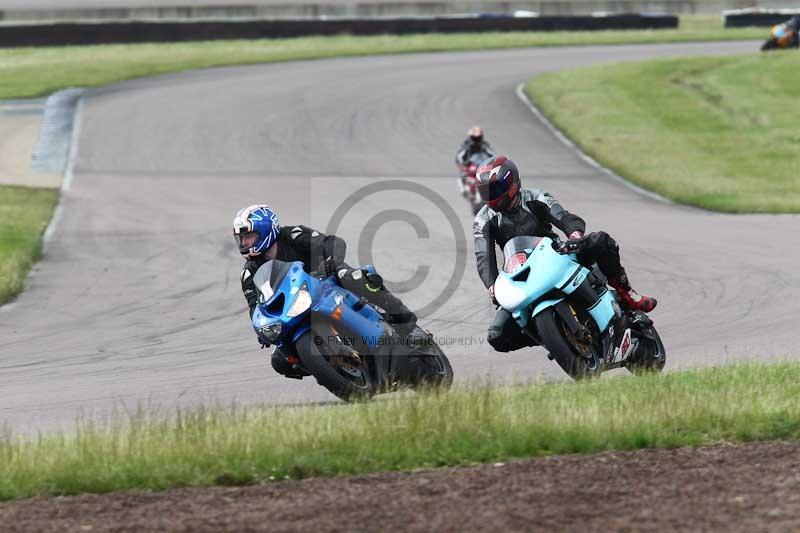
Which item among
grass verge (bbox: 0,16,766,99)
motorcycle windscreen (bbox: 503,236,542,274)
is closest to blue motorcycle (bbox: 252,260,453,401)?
motorcycle windscreen (bbox: 503,236,542,274)

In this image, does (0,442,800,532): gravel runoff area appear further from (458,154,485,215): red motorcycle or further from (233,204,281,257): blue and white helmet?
(458,154,485,215): red motorcycle

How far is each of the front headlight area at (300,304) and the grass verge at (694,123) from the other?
12971mm

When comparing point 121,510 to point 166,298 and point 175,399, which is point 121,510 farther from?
point 166,298

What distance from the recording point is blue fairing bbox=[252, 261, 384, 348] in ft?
28.4

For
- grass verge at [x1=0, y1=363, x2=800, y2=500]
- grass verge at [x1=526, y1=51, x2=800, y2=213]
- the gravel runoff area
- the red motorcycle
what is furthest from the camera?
grass verge at [x1=526, y1=51, x2=800, y2=213]

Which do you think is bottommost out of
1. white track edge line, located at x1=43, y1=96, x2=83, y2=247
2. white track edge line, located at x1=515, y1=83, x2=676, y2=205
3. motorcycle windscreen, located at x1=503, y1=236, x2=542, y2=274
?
white track edge line, located at x1=515, y1=83, x2=676, y2=205

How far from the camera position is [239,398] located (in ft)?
32.6

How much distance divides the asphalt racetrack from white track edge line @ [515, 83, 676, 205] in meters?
0.27

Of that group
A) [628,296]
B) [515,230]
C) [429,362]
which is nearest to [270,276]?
[429,362]

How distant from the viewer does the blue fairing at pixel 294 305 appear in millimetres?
8664

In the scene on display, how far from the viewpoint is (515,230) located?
31.8ft

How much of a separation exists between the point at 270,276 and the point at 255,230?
417mm

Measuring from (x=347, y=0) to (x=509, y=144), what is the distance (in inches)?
1424

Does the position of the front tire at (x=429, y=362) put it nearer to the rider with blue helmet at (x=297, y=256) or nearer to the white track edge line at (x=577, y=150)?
the rider with blue helmet at (x=297, y=256)
